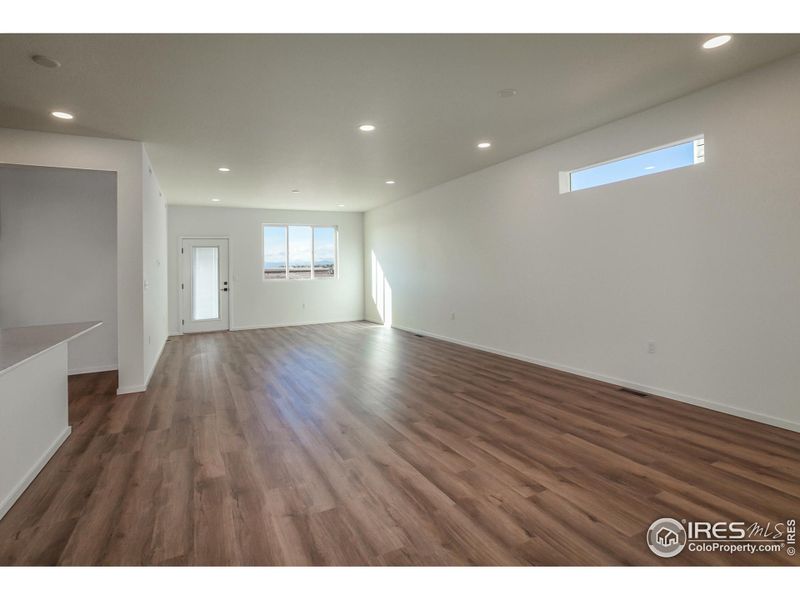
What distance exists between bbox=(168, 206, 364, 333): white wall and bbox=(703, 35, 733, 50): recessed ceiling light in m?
7.97

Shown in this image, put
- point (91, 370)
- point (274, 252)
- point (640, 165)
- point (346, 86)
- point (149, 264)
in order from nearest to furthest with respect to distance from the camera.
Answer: point (346, 86), point (640, 165), point (149, 264), point (91, 370), point (274, 252)

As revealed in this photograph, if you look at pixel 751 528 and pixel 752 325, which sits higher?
pixel 752 325

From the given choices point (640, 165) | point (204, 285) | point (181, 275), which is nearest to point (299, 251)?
point (204, 285)

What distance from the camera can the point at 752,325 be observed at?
320 centimetres

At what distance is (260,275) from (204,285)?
1.14m

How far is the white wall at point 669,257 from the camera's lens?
3055 millimetres

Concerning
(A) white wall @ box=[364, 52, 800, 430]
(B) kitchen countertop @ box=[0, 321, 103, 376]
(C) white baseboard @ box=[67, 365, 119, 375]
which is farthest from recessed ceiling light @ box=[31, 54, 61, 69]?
(A) white wall @ box=[364, 52, 800, 430]

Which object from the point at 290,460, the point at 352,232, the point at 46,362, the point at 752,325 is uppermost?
the point at 352,232

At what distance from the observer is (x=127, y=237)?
4.32 meters

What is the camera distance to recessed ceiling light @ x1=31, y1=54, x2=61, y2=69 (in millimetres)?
2648

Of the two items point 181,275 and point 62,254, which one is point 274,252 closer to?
point 181,275
